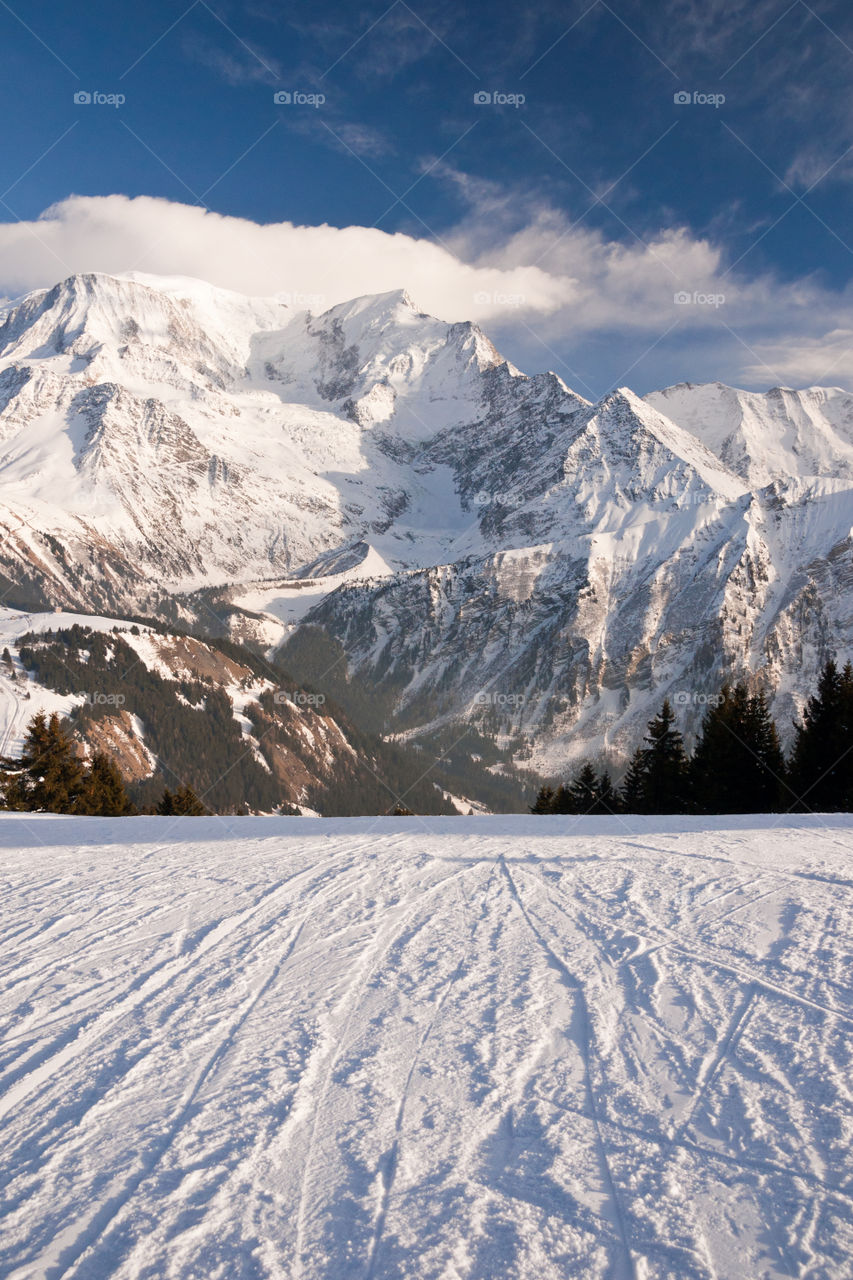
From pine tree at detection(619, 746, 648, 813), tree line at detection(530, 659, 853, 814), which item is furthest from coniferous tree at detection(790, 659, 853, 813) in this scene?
pine tree at detection(619, 746, 648, 813)

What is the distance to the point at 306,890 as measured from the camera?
10016 millimetres

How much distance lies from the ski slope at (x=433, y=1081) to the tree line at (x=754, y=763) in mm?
20435

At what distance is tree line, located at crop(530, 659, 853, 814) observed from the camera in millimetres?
27469

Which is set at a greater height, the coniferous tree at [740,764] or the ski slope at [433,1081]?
the coniferous tree at [740,764]

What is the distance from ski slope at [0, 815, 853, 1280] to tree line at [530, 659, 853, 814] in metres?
20.4

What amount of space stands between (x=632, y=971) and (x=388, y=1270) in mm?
4000

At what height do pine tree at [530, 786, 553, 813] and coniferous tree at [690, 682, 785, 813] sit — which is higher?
coniferous tree at [690, 682, 785, 813]

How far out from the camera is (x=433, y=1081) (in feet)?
16.9

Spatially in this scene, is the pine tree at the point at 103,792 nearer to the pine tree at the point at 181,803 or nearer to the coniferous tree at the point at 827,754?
the pine tree at the point at 181,803

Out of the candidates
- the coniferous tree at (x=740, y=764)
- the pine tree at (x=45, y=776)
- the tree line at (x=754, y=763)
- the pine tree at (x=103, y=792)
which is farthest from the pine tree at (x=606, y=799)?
the pine tree at (x=45, y=776)

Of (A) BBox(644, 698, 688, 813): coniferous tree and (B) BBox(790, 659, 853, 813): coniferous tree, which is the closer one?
(B) BBox(790, 659, 853, 813): coniferous tree

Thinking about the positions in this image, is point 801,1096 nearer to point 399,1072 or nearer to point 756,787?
point 399,1072

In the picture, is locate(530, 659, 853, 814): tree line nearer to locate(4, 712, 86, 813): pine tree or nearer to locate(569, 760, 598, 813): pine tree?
locate(569, 760, 598, 813): pine tree

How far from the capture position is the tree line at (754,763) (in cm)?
2747
